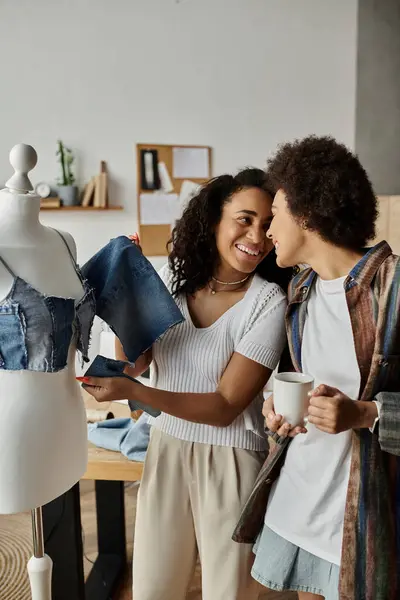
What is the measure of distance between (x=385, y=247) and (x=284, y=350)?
13.1 inches

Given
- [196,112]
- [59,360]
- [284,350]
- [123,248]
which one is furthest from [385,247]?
[196,112]

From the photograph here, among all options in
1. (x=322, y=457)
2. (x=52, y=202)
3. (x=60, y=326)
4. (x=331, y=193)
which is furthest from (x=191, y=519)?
(x=52, y=202)

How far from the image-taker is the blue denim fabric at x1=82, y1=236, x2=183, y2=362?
3.71 ft

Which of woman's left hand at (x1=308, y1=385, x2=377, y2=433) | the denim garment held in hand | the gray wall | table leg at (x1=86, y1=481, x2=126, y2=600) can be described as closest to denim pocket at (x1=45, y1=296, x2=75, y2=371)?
the denim garment held in hand

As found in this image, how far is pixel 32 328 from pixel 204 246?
533 millimetres

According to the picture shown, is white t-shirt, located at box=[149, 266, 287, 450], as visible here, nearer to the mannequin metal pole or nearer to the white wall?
the mannequin metal pole

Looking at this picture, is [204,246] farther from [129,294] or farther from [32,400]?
[32,400]

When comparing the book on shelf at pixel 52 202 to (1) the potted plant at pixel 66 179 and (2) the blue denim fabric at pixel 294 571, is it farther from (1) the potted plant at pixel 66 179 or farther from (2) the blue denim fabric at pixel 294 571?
(2) the blue denim fabric at pixel 294 571

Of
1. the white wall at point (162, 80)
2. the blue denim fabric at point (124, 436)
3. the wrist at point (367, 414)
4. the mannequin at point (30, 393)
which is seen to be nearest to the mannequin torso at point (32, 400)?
the mannequin at point (30, 393)

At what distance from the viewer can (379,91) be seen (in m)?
3.93

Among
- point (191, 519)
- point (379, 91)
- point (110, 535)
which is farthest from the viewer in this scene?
point (379, 91)

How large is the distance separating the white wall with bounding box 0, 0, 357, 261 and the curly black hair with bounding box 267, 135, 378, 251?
274 centimetres

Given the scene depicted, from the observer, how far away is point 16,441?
3.26ft

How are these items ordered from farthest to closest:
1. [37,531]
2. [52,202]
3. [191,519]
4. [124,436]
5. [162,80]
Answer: [162,80]
[52,202]
[124,436]
[191,519]
[37,531]
